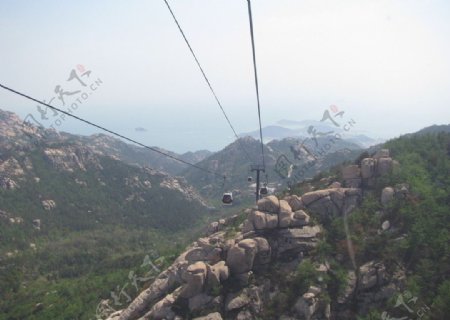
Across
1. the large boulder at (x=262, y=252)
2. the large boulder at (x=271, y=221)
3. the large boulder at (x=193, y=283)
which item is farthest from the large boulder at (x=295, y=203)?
the large boulder at (x=193, y=283)

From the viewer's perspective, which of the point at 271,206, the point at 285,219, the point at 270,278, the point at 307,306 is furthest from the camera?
the point at 271,206

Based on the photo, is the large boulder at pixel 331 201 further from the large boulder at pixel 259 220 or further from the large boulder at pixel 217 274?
the large boulder at pixel 217 274

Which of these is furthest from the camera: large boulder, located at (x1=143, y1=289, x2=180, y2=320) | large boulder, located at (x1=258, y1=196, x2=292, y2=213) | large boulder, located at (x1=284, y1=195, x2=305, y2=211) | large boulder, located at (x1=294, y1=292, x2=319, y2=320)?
large boulder, located at (x1=284, y1=195, x2=305, y2=211)

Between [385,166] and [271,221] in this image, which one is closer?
[271,221]

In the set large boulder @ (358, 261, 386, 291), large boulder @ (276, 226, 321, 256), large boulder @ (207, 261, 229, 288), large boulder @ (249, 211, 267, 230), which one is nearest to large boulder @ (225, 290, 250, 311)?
large boulder @ (207, 261, 229, 288)

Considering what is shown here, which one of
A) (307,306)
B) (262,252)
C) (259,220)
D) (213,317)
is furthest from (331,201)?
(213,317)

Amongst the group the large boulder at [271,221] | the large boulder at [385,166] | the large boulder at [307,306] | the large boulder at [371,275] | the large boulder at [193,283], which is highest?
the large boulder at [385,166]

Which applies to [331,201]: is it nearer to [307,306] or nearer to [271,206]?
[271,206]

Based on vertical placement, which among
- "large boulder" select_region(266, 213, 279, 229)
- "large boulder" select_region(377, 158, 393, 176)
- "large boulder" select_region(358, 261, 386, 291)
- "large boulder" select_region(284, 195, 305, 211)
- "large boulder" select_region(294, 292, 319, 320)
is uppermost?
"large boulder" select_region(377, 158, 393, 176)

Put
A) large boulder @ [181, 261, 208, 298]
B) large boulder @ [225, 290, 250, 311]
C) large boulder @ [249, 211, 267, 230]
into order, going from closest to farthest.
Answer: large boulder @ [225, 290, 250, 311] < large boulder @ [181, 261, 208, 298] < large boulder @ [249, 211, 267, 230]

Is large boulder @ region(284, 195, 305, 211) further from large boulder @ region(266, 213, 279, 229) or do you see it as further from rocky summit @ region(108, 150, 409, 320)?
large boulder @ region(266, 213, 279, 229)

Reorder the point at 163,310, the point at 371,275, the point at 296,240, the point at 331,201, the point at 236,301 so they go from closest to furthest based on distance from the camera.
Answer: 1. the point at 163,310
2. the point at 236,301
3. the point at 371,275
4. the point at 296,240
5. the point at 331,201

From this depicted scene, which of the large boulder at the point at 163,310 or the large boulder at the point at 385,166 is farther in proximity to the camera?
the large boulder at the point at 385,166

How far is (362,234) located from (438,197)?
43.2 feet
